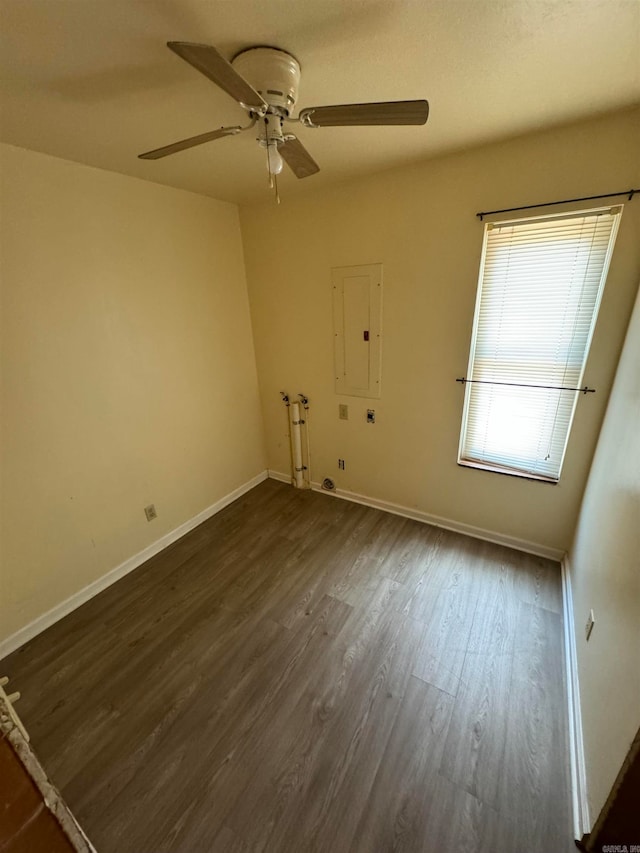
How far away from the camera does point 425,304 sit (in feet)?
7.42

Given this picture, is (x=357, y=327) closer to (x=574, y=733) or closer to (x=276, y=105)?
(x=276, y=105)

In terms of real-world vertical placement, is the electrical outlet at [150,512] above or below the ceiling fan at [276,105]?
below

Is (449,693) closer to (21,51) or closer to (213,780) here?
(213,780)

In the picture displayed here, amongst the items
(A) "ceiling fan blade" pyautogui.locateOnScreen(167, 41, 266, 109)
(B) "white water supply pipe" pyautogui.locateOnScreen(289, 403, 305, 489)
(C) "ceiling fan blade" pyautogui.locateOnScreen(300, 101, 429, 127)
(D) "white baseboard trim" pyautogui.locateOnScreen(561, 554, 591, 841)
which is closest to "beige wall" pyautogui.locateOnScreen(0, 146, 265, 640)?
(B) "white water supply pipe" pyautogui.locateOnScreen(289, 403, 305, 489)

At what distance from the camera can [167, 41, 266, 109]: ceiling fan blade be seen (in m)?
0.77

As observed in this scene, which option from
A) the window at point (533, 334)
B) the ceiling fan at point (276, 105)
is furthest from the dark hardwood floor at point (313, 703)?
the ceiling fan at point (276, 105)

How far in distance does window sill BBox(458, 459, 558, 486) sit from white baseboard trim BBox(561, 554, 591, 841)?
2.13ft

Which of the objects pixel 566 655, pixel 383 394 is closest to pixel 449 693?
pixel 566 655

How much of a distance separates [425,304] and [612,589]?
179 cm

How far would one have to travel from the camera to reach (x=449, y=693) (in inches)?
61.9

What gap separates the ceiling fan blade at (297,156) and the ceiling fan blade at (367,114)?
0.17 metres

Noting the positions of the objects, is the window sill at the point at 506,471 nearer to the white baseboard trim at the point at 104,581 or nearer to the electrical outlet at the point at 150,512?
the white baseboard trim at the point at 104,581

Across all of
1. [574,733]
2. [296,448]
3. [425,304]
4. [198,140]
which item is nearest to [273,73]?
[198,140]

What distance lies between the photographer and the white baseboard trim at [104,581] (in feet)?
6.19
